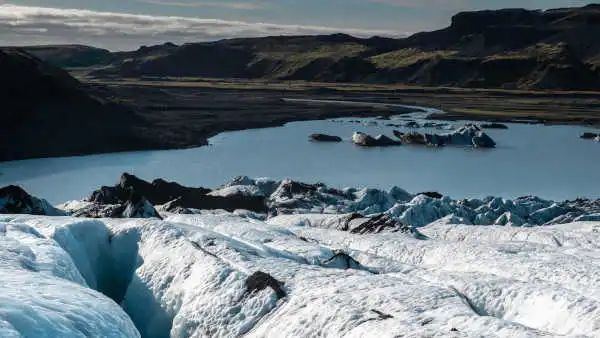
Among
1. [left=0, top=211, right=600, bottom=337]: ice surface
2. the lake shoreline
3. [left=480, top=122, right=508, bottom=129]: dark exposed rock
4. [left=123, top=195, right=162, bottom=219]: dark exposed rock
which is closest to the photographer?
[left=0, top=211, right=600, bottom=337]: ice surface

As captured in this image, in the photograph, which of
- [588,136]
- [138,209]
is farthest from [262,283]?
[588,136]

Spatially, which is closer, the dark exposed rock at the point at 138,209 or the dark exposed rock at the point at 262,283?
the dark exposed rock at the point at 262,283

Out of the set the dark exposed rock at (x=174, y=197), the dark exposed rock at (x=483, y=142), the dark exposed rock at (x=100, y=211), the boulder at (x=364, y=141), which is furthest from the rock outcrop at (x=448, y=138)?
the dark exposed rock at (x=100, y=211)

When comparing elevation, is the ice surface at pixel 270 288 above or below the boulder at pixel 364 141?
above

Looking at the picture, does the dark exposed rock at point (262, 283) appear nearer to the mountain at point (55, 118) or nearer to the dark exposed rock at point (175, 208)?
the dark exposed rock at point (175, 208)

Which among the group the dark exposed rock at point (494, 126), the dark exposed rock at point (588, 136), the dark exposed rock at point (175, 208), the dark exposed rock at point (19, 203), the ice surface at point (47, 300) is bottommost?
the dark exposed rock at point (494, 126)

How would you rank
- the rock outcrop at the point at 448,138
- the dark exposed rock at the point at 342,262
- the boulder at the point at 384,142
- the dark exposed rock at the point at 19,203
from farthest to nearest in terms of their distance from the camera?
the rock outcrop at the point at 448,138
the boulder at the point at 384,142
the dark exposed rock at the point at 19,203
the dark exposed rock at the point at 342,262

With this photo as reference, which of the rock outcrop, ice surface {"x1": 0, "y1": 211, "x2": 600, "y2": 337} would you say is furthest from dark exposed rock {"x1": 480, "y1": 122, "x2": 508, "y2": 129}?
ice surface {"x1": 0, "y1": 211, "x2": 600, "y2": 337}

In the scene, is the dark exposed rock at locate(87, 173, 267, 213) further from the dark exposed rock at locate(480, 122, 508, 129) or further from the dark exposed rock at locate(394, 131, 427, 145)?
the dark exposed rock at locate(480, 122, 508, 129)

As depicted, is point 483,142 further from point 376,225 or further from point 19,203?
point 19,203
